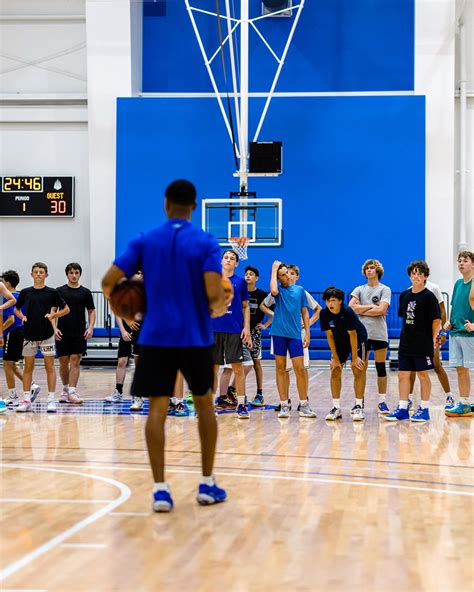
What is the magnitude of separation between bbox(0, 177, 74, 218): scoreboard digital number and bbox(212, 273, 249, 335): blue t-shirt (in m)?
12.3

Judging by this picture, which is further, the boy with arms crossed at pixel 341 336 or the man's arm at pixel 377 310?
the man's arm at pixel 377 310

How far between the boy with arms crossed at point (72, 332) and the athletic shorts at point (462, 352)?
3893mm

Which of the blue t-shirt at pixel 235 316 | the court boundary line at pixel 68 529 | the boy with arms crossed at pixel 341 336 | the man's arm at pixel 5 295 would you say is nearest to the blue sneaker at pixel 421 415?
the boy with arms crossed at pixel 341 336

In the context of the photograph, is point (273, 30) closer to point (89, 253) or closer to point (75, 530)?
point (89, 253)

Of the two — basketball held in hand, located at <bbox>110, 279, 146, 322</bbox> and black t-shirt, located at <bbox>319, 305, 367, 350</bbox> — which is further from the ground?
basketball held in hand, located at <bbox>110, 279, 146, 322</bbox>

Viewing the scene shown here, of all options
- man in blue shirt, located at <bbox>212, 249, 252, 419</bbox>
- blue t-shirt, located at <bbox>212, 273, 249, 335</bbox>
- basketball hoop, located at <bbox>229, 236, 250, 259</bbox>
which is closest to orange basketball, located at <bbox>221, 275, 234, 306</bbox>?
man in blue shirt, located at <bbox>212, 249, 252, 419</bbox>

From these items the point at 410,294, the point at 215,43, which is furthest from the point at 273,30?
the point at 410,294

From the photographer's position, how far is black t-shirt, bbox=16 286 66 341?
30.7ft

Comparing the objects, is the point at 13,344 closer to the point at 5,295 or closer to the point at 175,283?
the point at 5,295

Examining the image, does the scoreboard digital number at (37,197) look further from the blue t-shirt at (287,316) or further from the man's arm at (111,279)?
the man's arm at (111,279)

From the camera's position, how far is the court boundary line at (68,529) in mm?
3336

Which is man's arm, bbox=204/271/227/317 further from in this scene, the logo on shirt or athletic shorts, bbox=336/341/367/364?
the logo on shirt

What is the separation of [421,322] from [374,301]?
67 cm

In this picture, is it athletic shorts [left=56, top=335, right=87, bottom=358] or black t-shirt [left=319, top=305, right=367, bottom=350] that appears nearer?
black t-shirt [left=319, top=305, right=367, bottom=350]
